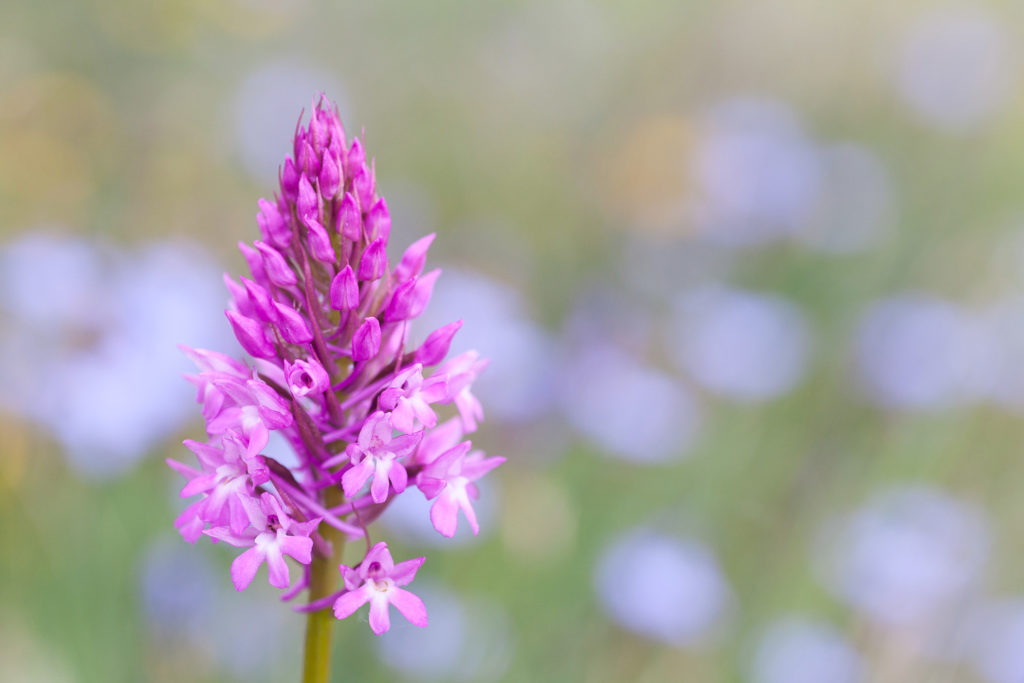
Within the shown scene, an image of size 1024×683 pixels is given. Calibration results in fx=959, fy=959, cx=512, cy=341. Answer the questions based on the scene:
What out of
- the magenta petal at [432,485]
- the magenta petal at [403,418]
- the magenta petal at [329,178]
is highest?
the magenta petal at [329,178]

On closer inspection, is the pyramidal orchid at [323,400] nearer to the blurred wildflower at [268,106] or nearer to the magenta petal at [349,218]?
the magenta petal at [349,218]

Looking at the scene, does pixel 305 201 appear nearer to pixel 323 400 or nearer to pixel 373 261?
pixel 373 261

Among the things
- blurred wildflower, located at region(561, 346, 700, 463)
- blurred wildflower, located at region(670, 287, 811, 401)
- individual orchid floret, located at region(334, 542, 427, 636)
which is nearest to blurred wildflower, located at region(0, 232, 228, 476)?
blurred wildflower, located at region(561, 346, 700, 463)

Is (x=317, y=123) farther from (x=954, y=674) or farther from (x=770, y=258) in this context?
(x=770, y=258)

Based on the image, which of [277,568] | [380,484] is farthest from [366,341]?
[277,568]

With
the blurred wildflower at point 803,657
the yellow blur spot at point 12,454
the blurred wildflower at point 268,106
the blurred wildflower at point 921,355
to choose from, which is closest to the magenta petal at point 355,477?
the yellow blur spot at point 12,454

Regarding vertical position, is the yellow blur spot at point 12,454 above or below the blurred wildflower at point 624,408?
below

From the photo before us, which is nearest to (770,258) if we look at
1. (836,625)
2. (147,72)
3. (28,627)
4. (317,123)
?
(836,625)
